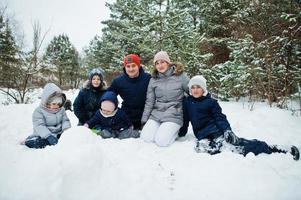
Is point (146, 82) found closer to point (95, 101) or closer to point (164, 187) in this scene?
point (95, 101)

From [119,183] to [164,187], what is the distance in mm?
492

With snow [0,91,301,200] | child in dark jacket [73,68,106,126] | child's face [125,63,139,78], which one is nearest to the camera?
snow [0,91,301,200]

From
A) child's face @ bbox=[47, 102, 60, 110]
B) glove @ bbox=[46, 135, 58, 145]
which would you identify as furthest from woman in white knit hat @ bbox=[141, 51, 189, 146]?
child's face @ bbox=[47, 102, 60, 110]

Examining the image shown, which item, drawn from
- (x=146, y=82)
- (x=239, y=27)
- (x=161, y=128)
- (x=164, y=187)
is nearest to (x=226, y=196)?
(x=164, y=187)

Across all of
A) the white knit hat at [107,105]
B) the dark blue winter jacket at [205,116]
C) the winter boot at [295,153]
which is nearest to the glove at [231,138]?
the dark blue winter jacket at [205,116]

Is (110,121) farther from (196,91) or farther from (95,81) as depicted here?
(196,91)

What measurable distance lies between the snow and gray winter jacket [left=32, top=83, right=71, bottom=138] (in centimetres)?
45

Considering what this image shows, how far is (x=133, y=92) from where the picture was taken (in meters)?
5.08

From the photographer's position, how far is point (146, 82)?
511 cm

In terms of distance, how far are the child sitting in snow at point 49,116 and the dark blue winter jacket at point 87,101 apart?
414 millimetres

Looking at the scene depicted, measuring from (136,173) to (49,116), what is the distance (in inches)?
83.4

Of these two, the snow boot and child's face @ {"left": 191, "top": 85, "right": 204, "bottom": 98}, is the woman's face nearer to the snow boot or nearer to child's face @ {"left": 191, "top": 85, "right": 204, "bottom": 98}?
child's face @ {"left": 191, "top": 85, "right": 204, "bottom": 98}

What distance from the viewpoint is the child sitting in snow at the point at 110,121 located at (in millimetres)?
4613

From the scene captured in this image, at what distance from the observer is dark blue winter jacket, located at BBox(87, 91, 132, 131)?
184 inches
